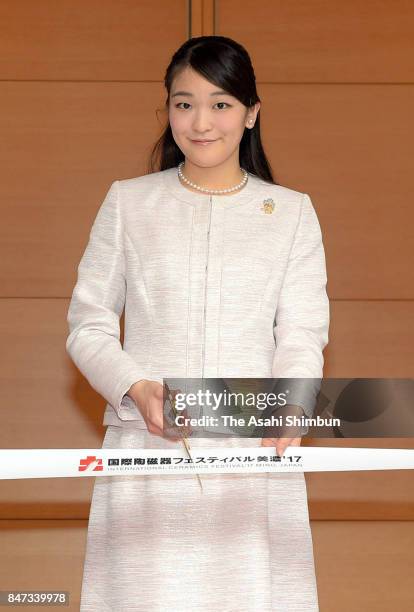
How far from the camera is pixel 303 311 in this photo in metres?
1.46

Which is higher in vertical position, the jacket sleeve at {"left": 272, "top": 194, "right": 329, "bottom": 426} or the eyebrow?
the eyebrow

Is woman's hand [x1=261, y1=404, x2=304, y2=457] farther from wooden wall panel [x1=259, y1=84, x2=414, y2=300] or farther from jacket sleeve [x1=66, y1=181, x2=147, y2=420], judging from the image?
wooden wall panel [x1=259, y1=84, x2=414, y2=300]

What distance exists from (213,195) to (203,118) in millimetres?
134

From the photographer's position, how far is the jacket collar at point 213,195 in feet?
5.05

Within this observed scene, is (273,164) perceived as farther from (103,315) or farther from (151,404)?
(151,404)

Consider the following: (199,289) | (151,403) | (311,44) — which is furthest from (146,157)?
(151,403)

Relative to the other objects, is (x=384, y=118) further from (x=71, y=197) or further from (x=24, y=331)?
(x=24, y=331)

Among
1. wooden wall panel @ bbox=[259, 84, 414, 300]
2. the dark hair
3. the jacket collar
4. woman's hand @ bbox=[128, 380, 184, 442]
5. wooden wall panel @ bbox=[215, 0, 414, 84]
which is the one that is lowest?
woman's hand @ bbox=[128, 380, 184, 442]

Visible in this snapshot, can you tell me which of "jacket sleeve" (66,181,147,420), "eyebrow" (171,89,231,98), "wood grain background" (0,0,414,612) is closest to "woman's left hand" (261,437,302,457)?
"jacket sleeve" (66,181,147,420)

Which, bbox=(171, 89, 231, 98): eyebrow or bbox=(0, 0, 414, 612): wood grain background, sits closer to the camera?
bbox=(171, 89, 231, 98): eyebrow

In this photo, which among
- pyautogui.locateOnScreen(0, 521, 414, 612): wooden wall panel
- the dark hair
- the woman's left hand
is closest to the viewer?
the woman's left hand

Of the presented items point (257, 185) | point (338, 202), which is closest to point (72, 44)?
point (338, 202)

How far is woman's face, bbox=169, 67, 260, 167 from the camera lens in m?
1.48

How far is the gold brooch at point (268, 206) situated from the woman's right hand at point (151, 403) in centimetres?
38
